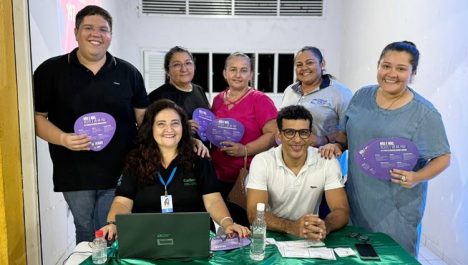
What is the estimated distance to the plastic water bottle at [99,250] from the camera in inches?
63.4

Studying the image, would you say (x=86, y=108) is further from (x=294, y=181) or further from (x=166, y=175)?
(x=294, y=181)

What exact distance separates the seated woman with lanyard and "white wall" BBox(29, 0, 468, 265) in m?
1.01

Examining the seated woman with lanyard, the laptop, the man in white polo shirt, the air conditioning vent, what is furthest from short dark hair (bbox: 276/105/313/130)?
the air conditioning vent

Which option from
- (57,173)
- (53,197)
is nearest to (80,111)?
(57,173)

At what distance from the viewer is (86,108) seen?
2.26 metres

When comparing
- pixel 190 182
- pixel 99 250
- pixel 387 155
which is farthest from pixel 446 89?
pixel 99 250

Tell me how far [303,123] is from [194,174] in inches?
26.3

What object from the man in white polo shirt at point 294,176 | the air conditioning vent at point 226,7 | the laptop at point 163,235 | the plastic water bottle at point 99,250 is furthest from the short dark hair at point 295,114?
the air conditioning vent at point 226,7

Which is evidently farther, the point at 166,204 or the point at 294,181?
the point at 294,181

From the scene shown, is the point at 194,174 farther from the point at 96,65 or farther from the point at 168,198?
the point at 96,65

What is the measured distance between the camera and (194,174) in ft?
7.18

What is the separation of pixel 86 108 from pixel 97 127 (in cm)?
19

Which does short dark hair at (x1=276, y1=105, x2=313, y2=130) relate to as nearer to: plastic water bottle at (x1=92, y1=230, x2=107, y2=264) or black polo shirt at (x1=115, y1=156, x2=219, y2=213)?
black polo shirt at (x1=115, y1=156, x2=219, y2=213)

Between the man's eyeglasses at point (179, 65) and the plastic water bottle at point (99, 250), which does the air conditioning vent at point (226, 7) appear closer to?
the man's eyeglasses at point (179, 65)
